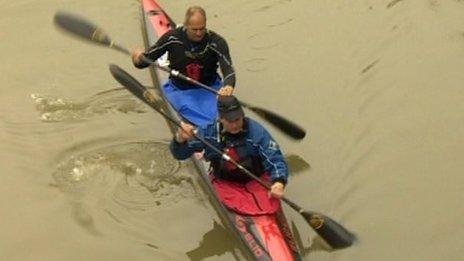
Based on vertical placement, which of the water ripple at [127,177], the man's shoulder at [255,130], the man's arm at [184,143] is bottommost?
the water ripple at [127,177]

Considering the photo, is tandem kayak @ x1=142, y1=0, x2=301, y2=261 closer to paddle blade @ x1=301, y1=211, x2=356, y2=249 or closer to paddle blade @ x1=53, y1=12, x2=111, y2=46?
paddle blade @ x1=301, y1=211, x2=356, y2=249

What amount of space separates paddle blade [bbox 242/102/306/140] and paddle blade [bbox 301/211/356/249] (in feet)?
4.01

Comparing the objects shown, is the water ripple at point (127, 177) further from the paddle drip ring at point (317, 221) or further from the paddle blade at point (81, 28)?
the paddle drip ring at point (317, 221)

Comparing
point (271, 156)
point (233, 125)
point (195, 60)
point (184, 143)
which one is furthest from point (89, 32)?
point (271, 156)

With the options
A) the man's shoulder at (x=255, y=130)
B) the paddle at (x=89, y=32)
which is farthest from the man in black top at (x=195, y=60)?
the man's shoulder at (x=255, y=130)

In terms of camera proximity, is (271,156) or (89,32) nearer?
(271,156)

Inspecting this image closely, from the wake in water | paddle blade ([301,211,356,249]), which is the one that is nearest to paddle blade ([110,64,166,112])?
the wake in water

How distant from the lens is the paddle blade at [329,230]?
5805 mm

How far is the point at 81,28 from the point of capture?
8242 millimetres

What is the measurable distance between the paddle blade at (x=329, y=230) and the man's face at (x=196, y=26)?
7.32 ft

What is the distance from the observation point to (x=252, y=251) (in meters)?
5.91

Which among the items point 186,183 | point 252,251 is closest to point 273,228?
point 252,251

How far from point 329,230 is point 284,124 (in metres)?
1.38

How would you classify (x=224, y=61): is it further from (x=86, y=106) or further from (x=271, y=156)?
(x=86, y=106)
